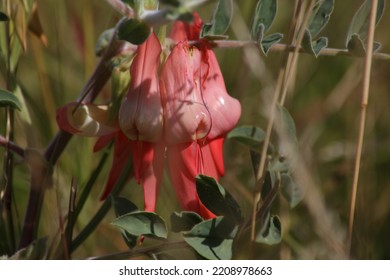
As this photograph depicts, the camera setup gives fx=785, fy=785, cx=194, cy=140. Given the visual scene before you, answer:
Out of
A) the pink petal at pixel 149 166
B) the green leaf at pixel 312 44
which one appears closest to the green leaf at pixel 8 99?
the pink petal at pixel 149 166

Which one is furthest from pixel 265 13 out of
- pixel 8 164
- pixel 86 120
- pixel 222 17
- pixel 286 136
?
pixel 8 164

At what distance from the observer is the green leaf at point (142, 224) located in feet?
3.24

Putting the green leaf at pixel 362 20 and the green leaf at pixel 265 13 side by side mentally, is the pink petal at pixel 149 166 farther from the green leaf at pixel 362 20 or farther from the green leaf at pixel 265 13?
the green leaf at pixel 362 20

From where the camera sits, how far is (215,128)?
1.04 meters

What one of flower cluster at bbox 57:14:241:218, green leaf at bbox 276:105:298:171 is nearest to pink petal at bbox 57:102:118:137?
flower cluster at bbox 57:14:241:218

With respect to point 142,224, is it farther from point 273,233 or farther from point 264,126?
point 264,126

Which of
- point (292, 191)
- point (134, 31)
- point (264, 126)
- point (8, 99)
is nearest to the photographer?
point (134, 31)

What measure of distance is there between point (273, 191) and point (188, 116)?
0.18 meters

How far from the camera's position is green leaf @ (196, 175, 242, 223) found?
39.1 inches

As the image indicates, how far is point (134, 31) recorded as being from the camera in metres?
0.94

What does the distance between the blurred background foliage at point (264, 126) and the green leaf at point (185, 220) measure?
0.14 metres

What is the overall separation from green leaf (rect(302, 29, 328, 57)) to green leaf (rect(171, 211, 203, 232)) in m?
0.26

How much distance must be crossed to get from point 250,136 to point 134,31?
0.32 meters
